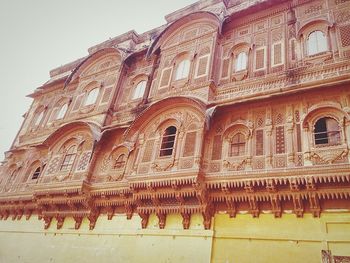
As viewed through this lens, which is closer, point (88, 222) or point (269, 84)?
point (269, 84)

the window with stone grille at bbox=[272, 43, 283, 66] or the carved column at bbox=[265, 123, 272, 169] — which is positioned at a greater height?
the window with stone grille at bbox=[272, 43, 283, 66]

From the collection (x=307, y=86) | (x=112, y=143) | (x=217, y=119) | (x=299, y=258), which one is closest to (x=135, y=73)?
(x=112, y=143)

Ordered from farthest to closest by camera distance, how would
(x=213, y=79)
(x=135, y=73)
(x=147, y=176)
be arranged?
(x=135, y=73) < (x=213, y=79) < (x=147, y=176)

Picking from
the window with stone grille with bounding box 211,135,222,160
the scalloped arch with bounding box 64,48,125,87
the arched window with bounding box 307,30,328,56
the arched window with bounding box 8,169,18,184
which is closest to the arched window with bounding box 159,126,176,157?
the window with stone grille with bounding box 211,135,222,160

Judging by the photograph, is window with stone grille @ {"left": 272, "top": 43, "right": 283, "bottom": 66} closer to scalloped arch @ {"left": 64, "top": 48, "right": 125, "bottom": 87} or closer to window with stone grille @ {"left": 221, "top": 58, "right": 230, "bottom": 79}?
window with stone grille @ {"left": 221, "top": 58, "right": 230, "bottom": 79}

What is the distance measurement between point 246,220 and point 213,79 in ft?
17.2

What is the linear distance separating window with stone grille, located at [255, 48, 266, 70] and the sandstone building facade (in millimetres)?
52

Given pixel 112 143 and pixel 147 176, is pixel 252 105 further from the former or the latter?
pixel 112 143

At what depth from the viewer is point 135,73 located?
14.5 meters

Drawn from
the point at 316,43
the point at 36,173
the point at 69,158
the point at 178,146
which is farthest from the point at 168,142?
the point at 36,173

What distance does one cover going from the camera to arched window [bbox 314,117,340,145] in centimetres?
785

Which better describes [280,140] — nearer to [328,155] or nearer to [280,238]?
[328,155]

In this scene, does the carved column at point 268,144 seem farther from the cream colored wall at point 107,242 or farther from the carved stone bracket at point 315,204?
the cream colored wall at point 107,242

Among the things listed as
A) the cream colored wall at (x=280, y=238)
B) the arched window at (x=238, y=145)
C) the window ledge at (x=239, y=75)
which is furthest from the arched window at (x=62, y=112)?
the cream colored wall at (x=280, y=238)
